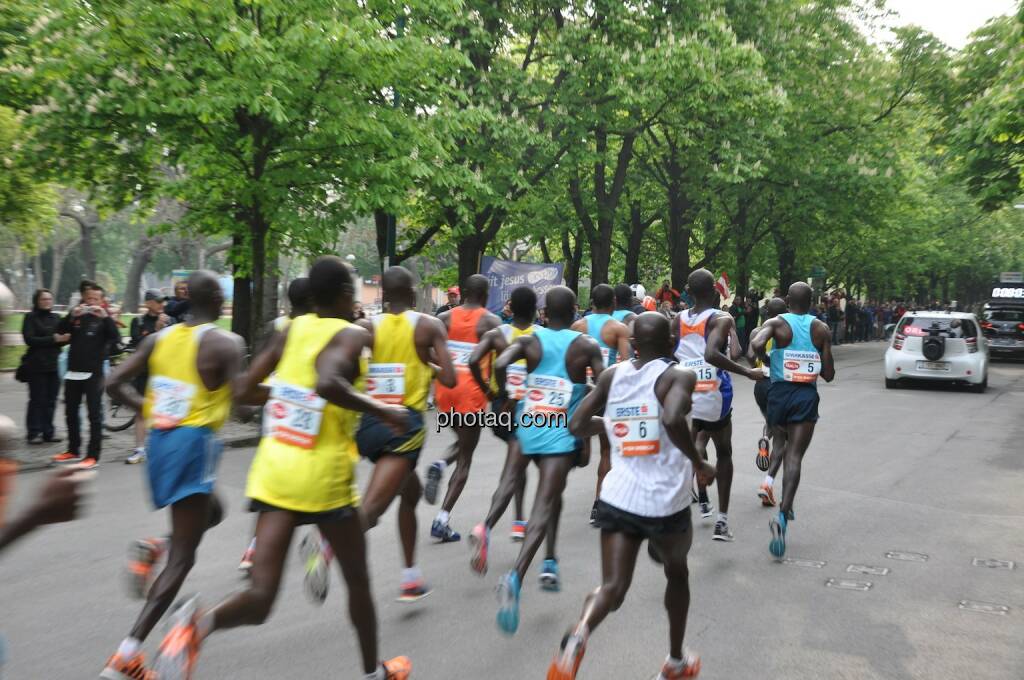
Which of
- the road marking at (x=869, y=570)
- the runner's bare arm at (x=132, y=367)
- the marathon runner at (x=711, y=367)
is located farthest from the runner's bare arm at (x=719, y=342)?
the runner's bare arm at (x=132, y=367)

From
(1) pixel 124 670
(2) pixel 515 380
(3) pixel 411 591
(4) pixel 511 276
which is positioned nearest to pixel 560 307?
(2) pixel 515 380

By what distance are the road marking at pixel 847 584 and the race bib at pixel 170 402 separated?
3.98 m

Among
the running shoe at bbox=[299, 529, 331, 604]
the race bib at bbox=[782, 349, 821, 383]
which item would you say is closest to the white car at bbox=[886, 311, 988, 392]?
the race bib at bbox=[782, 349, 821, 383]

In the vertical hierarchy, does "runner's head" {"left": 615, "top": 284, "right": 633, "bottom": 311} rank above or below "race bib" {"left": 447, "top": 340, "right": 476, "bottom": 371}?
above

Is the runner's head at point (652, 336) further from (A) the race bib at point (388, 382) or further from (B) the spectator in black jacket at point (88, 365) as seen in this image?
(B) the spectator in black jacket at point (88, 365)

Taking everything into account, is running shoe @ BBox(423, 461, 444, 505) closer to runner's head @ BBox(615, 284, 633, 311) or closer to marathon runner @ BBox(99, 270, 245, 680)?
runner's head @ BBox(615, 284, 633, 311)

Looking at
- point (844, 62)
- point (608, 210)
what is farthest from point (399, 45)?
point (844, 62)

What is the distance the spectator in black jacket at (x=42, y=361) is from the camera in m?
10.0

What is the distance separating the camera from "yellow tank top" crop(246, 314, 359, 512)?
3.60 meters

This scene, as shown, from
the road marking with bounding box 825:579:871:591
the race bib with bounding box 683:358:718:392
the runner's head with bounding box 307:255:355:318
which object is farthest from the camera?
the race bib with bounding box 683:358:718:392

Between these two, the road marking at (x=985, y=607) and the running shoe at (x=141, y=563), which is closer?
the running shoe at (x=141, y=563)

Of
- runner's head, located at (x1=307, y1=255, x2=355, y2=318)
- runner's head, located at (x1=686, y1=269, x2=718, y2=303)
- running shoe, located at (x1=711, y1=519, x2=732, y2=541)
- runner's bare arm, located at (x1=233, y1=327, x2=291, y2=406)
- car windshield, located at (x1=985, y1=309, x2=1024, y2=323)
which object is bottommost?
running shoe, located at (x1=711, y1=519, x2=732, y2=541)

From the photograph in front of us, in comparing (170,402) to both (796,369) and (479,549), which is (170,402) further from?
(796,369)

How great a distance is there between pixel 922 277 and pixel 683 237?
139 ft
